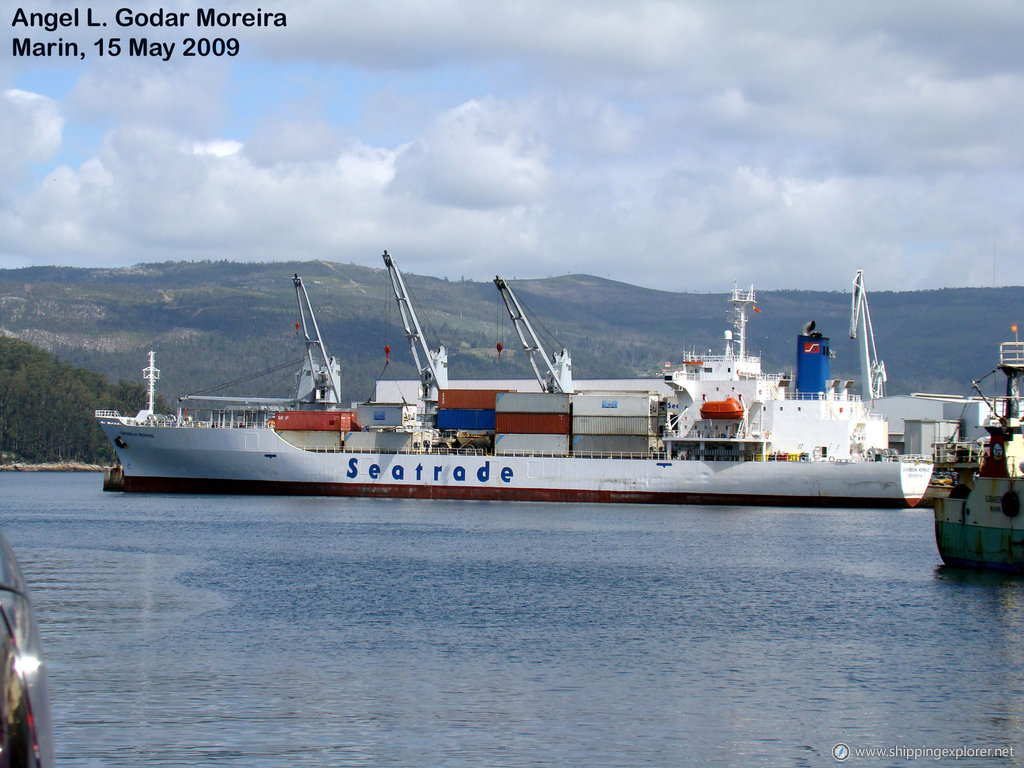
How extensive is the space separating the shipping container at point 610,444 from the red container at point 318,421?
12542 mm

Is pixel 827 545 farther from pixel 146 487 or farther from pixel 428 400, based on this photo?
pixel 146 487

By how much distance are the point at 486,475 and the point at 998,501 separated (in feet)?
111

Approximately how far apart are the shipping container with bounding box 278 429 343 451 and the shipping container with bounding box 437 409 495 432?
18.6ft

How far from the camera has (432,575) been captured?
31391 millimetres

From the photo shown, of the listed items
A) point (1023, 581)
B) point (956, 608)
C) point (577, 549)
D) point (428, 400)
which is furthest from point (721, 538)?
point (428, 400)

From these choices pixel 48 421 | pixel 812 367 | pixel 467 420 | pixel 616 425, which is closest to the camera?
pixel 616 425

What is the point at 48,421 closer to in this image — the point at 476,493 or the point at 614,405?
the point at 476,493

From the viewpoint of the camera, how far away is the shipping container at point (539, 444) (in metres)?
60.9

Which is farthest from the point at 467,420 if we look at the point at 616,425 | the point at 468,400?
the point at 616,425

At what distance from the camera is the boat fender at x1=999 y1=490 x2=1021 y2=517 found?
96.1ft

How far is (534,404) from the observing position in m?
61.3

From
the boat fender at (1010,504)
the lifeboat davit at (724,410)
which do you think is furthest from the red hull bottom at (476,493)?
the boat fender at (1010,504)

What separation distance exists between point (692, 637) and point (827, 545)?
20.0 meters

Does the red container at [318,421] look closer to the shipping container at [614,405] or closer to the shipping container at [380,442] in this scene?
the shipping container at [380,442]
